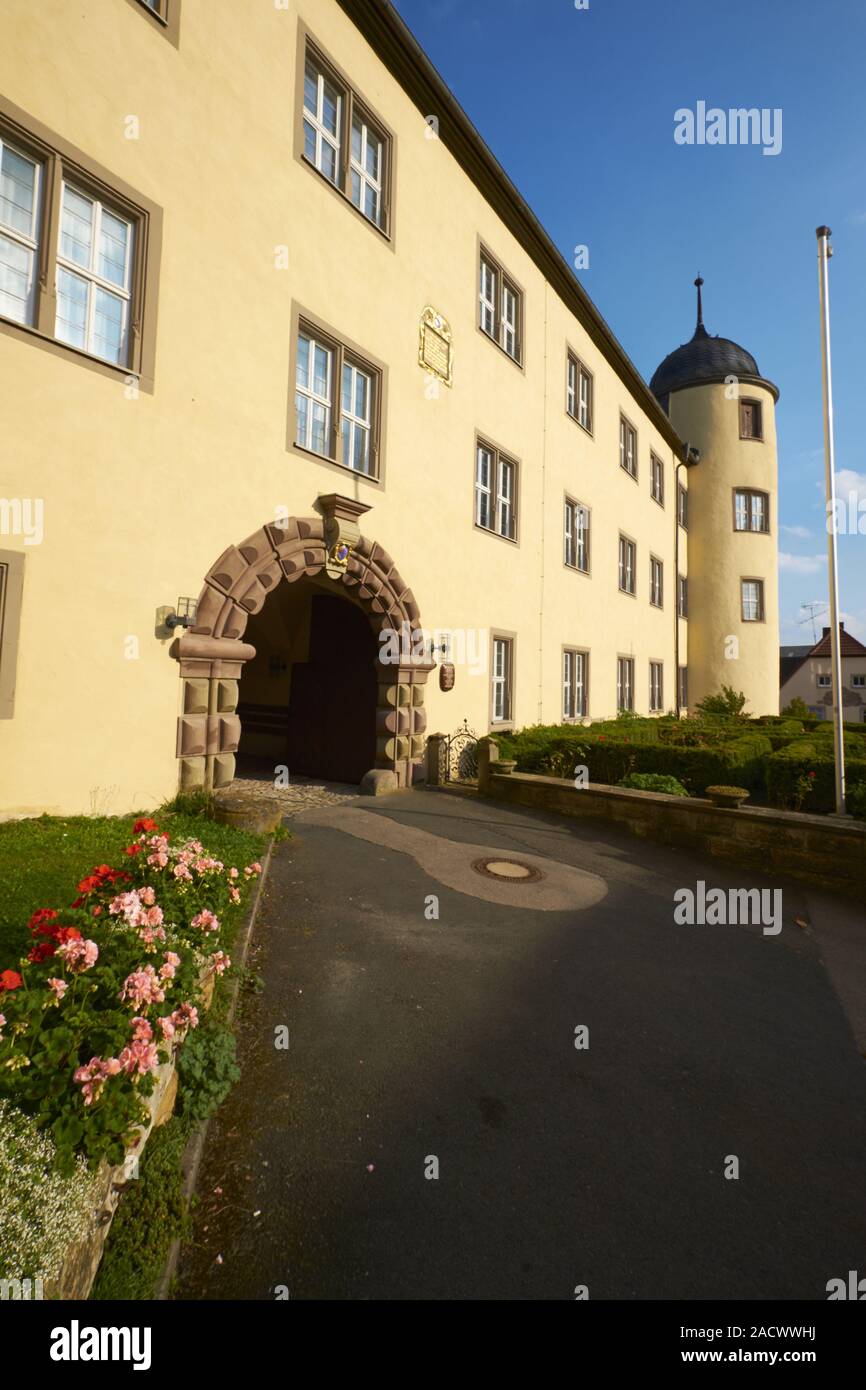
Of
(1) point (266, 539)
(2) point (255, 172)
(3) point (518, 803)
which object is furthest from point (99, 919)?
(2) point (255, 172)

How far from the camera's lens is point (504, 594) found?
1471 cm

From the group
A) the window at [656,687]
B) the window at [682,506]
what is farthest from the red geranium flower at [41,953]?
the window at [682,506]

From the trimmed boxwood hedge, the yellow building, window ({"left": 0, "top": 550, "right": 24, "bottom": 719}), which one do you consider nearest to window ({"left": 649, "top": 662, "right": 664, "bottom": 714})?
the yellow building

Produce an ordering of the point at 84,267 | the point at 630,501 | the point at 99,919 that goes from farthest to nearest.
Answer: the point at 630,501
the point at 84,267
the point at 99,919

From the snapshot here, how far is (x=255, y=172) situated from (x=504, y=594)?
872 centimetres

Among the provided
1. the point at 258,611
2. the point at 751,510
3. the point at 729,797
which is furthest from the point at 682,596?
the point at 258,611

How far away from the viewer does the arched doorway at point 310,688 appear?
12.3 m

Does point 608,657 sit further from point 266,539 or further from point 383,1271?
point 383,1271

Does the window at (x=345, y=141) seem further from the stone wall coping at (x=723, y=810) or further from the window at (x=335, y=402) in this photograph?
the stone wall coping at (x=723, y=810)

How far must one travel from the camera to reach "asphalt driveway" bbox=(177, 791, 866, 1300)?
2.43m

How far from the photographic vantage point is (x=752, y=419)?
94.5ft

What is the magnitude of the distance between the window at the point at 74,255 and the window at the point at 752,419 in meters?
28.0

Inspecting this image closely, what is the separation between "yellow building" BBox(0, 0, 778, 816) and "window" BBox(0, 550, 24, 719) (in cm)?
3

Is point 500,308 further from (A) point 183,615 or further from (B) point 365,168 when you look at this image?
(A) point 183,615
